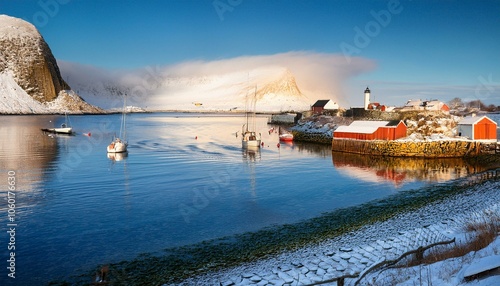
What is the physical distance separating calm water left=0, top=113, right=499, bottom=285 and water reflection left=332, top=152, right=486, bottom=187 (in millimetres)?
105

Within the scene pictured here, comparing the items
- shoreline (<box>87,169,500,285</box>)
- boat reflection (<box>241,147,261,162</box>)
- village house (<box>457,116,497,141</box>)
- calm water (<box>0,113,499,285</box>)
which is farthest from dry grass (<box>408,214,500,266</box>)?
village house (<box>457,116,497,141</box>)

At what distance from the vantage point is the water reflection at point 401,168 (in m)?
36.0

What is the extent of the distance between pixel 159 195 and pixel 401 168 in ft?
89.7

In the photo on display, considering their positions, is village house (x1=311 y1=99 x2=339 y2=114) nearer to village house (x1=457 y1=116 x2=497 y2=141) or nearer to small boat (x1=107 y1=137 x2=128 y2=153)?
village house (x1=457 y1=116 x2=497 y2=141)

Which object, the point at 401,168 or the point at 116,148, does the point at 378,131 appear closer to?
the point at 401,168

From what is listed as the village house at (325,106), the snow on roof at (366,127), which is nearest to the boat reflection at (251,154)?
the snow on roof at (366,127)

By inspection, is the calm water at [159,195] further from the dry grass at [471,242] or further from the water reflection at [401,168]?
the dry grass at [471,242]

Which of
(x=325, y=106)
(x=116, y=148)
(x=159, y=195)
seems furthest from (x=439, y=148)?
(x=325, y=106)

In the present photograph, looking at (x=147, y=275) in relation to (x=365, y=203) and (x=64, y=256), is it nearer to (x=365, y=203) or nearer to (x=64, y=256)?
(x=64, y=256)

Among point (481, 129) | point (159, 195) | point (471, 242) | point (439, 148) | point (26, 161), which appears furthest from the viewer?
point (481, 129)

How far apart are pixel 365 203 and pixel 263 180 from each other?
34.0 feet

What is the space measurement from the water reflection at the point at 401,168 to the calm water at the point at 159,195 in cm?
10

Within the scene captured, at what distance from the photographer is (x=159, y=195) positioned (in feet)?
88.8

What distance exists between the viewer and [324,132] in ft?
243
